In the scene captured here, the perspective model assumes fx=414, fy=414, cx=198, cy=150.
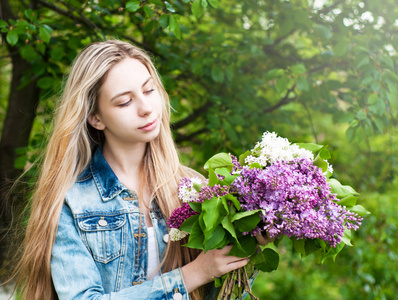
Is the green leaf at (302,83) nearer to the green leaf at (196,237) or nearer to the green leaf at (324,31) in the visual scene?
the green leaf at (324,31)

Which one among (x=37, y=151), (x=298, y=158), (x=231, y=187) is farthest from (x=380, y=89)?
(x=37, y=151)

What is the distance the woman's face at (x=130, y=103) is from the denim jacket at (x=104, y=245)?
0.80ft

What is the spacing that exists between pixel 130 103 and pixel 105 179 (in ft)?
1.25

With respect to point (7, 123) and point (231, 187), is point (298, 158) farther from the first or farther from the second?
point (7, 123)

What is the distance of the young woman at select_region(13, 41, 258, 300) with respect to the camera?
167 centimetres

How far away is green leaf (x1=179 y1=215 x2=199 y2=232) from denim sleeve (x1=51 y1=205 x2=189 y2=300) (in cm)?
25

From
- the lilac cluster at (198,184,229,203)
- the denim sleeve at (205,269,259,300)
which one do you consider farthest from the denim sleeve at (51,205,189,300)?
the lilac cluster at (198,184,229,203)

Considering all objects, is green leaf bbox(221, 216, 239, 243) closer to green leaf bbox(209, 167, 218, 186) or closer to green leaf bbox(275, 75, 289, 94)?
green leaf bbox(209, 167, 218, 186)

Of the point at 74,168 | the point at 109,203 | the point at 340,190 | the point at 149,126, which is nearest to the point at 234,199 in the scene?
the point at 340,190

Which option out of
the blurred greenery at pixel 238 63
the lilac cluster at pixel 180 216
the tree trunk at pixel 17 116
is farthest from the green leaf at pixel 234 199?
the tree trunk at pixel 17 116

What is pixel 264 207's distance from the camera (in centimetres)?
138

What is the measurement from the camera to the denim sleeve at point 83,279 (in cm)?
164

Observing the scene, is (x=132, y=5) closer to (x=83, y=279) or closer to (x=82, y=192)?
(x=82, y=192)

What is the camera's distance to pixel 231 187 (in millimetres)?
1485
